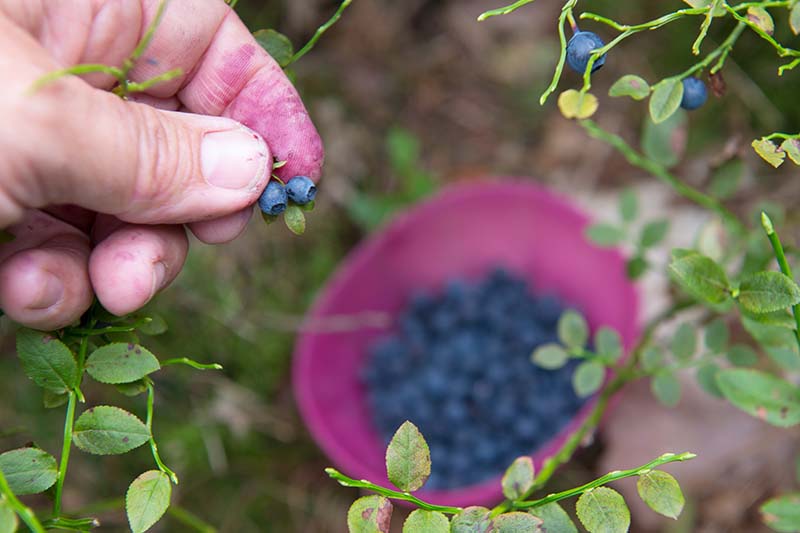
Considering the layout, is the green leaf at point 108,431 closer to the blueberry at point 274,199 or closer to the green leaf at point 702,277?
the blueberry at point 274,199

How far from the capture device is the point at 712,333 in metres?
0.98

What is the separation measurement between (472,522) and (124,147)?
464 millimetres

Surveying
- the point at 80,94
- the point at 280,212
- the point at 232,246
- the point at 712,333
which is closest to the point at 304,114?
the point at 280,212

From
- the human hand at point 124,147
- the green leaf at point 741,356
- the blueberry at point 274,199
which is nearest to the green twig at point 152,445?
the human hand at point 124,147

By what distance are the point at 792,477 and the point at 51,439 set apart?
156cm

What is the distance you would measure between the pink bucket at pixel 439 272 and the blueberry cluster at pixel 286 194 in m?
0.91

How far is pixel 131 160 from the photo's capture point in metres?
0.72

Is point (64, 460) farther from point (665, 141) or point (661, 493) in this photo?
point (665, 141)

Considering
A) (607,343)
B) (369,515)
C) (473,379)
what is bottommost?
(473,379)

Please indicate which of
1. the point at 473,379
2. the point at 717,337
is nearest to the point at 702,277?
the point at 717,337

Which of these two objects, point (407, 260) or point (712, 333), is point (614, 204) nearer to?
point (407, 260)

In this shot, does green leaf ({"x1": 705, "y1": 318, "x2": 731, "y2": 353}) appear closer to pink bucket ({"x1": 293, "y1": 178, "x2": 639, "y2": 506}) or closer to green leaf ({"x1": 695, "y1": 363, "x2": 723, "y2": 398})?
green leaf ({"x1": 695, "y1": 363, "x2": 723, "y2": 398})

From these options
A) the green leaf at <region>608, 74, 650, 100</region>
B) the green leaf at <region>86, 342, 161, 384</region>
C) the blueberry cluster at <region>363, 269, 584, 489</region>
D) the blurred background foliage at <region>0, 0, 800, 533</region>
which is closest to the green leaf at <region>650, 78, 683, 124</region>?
the green leaf at <region>608, 74, 650, 100</region>

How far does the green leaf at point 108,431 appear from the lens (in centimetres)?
68
